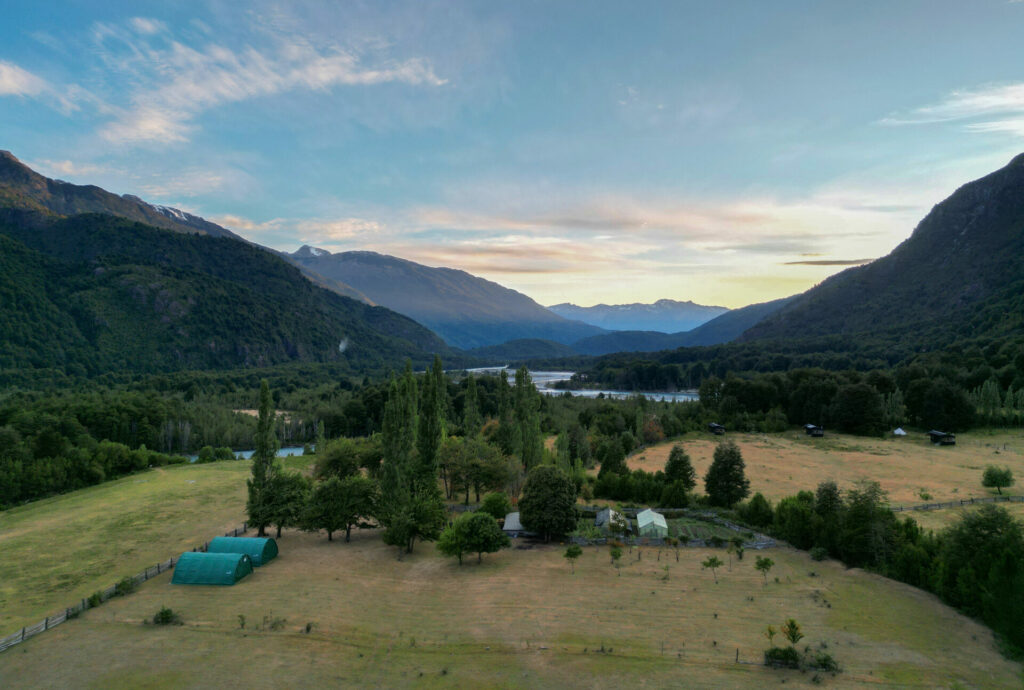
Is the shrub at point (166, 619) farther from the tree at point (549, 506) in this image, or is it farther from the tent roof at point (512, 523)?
the tent roof at point (512, 523)

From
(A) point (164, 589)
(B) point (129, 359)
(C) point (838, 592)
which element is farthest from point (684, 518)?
(B) point (129, 359)

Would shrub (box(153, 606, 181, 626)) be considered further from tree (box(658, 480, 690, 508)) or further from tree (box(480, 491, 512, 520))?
tree (box(658, 480, 690, 508))

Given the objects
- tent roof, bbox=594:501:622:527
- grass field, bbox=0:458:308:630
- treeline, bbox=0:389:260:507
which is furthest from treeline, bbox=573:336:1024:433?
treeline, bbox=0:389:260:507

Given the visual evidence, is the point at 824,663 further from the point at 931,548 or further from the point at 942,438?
the point at 942,438

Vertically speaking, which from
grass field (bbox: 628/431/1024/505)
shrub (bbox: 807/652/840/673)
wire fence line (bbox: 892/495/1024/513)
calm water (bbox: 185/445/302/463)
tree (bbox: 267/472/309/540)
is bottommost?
calm water (bbox: 185/445/302/463)

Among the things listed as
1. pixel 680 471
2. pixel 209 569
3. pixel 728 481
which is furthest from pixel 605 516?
pixel 209 569

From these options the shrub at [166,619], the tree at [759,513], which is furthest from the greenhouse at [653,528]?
the shrub at [166,619]
